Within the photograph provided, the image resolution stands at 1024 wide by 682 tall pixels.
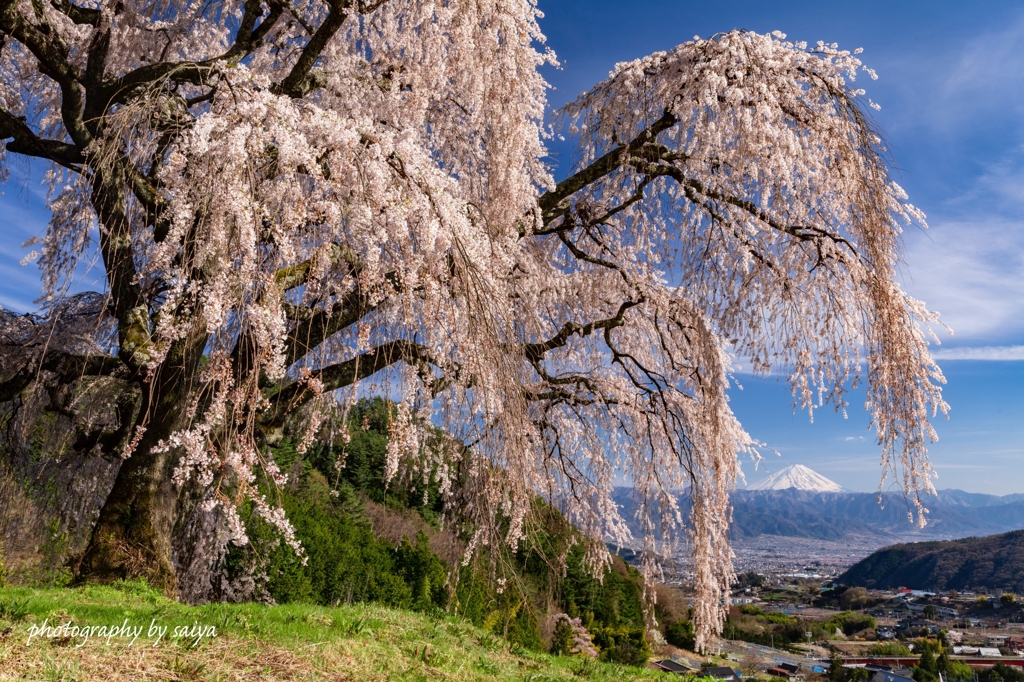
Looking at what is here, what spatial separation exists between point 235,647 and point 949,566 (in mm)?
99392

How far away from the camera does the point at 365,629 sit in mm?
4664

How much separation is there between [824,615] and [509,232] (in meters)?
83.8

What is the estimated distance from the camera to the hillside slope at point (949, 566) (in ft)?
233

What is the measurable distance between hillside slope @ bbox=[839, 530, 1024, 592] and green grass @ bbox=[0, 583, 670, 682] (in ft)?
287

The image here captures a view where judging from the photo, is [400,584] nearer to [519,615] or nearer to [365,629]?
[519,615]

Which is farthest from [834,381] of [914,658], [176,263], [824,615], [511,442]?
[824,615]

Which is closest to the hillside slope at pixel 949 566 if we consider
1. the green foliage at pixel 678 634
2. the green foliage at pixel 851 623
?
the green foliage at pixel 851 623

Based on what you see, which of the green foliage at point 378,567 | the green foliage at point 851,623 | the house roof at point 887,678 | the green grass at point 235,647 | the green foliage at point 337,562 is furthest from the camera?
the green foliage at point 851,623

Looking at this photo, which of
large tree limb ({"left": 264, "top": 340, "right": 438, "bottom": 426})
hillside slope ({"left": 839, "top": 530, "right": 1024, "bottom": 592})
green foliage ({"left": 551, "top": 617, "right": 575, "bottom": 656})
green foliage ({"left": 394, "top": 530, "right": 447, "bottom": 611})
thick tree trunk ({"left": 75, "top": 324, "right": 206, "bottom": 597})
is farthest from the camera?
hillside slope ({"left": 839, "top": 530, "right": 1024, "bottom": 592})

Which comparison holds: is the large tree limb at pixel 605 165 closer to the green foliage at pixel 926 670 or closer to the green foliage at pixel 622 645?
the green foliage at pixel 622 645

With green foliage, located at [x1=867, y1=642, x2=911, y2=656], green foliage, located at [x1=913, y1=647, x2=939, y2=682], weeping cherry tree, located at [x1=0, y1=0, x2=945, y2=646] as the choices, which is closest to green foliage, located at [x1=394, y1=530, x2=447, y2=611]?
weeping cherry tree, located at [x1=0, y1=0, x2=945, y2=646]

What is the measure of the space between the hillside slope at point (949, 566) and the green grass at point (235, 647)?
87558 millimetres

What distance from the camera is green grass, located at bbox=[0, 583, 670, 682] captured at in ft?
9.25

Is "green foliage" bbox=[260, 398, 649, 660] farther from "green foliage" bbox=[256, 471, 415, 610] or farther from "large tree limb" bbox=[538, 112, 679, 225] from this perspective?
"large tree limb" bbox=[538, 112, 679, 225]
